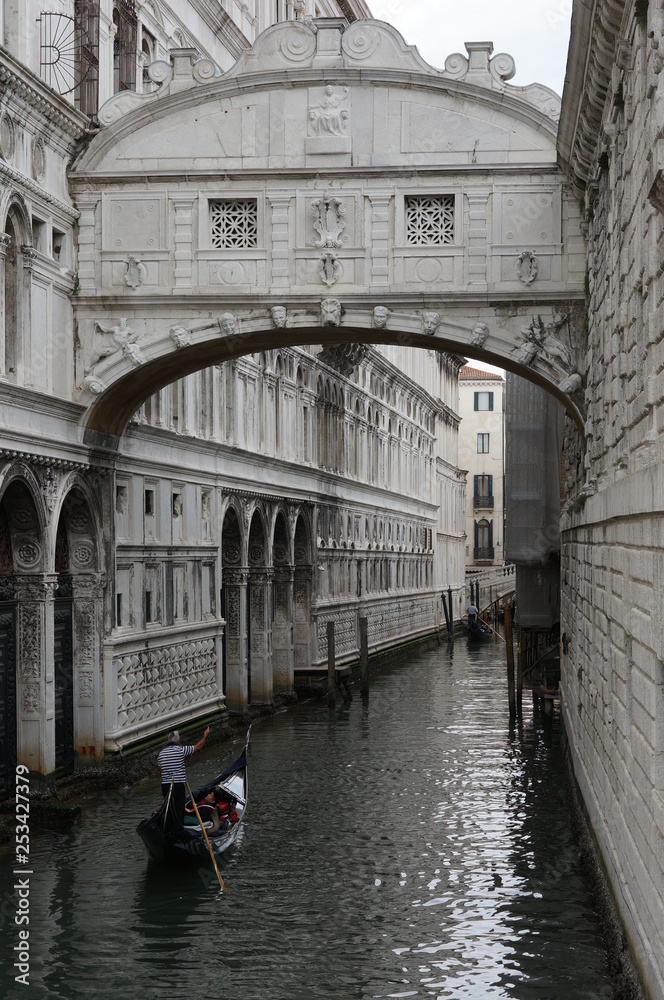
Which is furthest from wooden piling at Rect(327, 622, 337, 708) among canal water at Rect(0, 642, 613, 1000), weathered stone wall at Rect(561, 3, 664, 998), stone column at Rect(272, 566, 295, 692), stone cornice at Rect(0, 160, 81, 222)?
stone cornice at Rect(0, 160, 81, 222)

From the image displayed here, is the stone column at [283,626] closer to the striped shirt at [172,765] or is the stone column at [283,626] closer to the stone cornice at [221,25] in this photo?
the stone cornice at [221,25]

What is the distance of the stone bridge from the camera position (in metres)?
13.9

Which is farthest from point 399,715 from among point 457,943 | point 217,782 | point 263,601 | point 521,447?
point 457,943

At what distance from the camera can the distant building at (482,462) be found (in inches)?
2596

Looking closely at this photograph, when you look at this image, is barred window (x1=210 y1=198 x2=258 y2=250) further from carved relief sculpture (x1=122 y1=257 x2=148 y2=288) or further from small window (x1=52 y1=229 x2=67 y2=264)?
small window (x1=52 y1=229 x2=67 y2=264)

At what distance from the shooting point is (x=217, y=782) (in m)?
13.2

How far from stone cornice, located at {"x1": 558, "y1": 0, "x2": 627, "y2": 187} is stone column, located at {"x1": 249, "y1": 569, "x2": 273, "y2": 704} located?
1015cm

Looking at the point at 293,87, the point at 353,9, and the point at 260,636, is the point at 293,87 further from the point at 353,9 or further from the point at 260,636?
the point at 353,9

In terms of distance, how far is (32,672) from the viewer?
1338cm

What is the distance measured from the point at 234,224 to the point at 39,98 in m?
2.30

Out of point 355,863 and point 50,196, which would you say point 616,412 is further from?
point 50,196

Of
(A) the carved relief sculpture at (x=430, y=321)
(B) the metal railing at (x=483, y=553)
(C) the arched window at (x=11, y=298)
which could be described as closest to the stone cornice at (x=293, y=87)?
(A) the carved relief sculpture at (x=430, y=321)

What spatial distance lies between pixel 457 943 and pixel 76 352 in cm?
721

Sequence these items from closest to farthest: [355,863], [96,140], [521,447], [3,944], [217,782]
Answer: [3,944] < [355,863] < [217,782] < [96,140] < [521,447]
